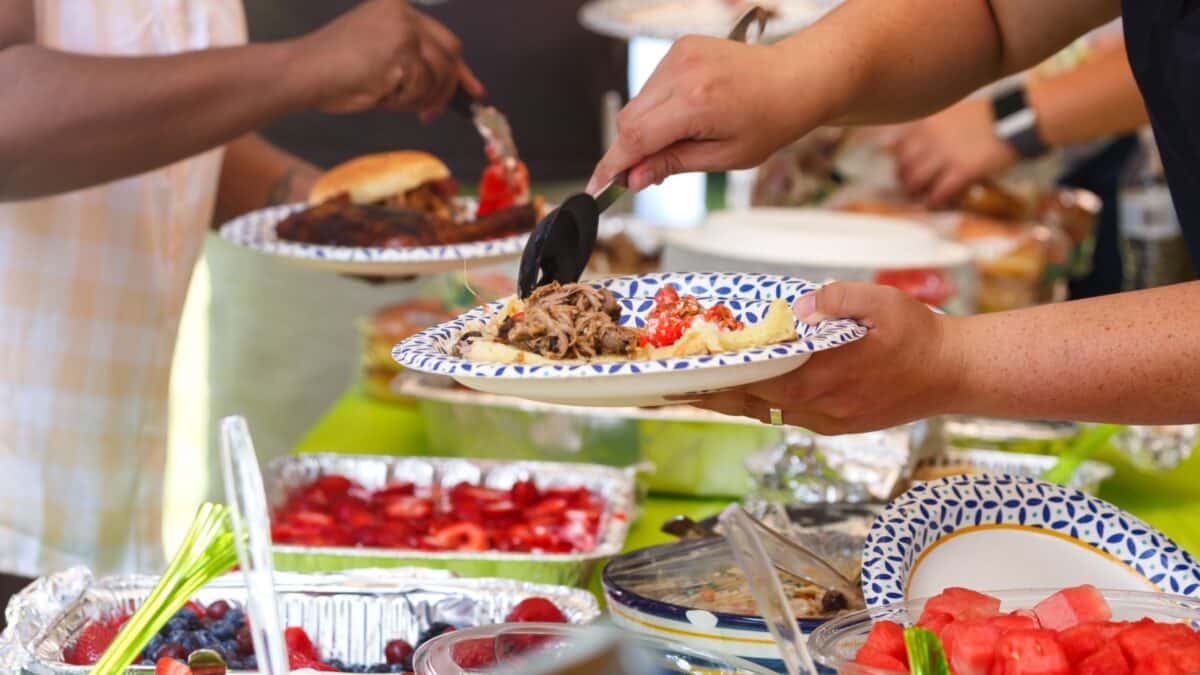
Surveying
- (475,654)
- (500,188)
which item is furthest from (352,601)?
(500,188)

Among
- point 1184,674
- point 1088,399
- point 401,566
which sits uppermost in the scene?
point 1088,399

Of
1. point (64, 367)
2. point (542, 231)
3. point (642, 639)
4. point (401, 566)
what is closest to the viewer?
point (642, 639)

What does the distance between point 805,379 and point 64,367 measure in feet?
3.44

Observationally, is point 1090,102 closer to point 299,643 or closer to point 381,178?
point 381,178

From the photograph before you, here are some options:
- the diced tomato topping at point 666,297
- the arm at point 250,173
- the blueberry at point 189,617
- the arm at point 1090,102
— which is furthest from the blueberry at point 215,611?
the arm at point 1090,102

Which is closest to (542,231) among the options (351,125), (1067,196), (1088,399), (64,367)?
(1088,399)

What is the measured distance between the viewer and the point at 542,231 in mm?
1134

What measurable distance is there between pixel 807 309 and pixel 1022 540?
295mm

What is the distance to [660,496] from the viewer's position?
1.81 meters

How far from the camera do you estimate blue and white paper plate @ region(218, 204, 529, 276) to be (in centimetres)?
140

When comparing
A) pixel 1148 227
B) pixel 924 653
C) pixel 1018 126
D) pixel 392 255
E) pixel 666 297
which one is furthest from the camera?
pixel 1148 227

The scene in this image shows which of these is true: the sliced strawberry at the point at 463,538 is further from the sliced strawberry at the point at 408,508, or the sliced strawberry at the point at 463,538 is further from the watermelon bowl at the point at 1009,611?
the watermelon bowl at the point at 1009,611

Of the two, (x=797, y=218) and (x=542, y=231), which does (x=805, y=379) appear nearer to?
(x=542, y=231)

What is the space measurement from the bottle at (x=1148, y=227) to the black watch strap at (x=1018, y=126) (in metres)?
0.43
